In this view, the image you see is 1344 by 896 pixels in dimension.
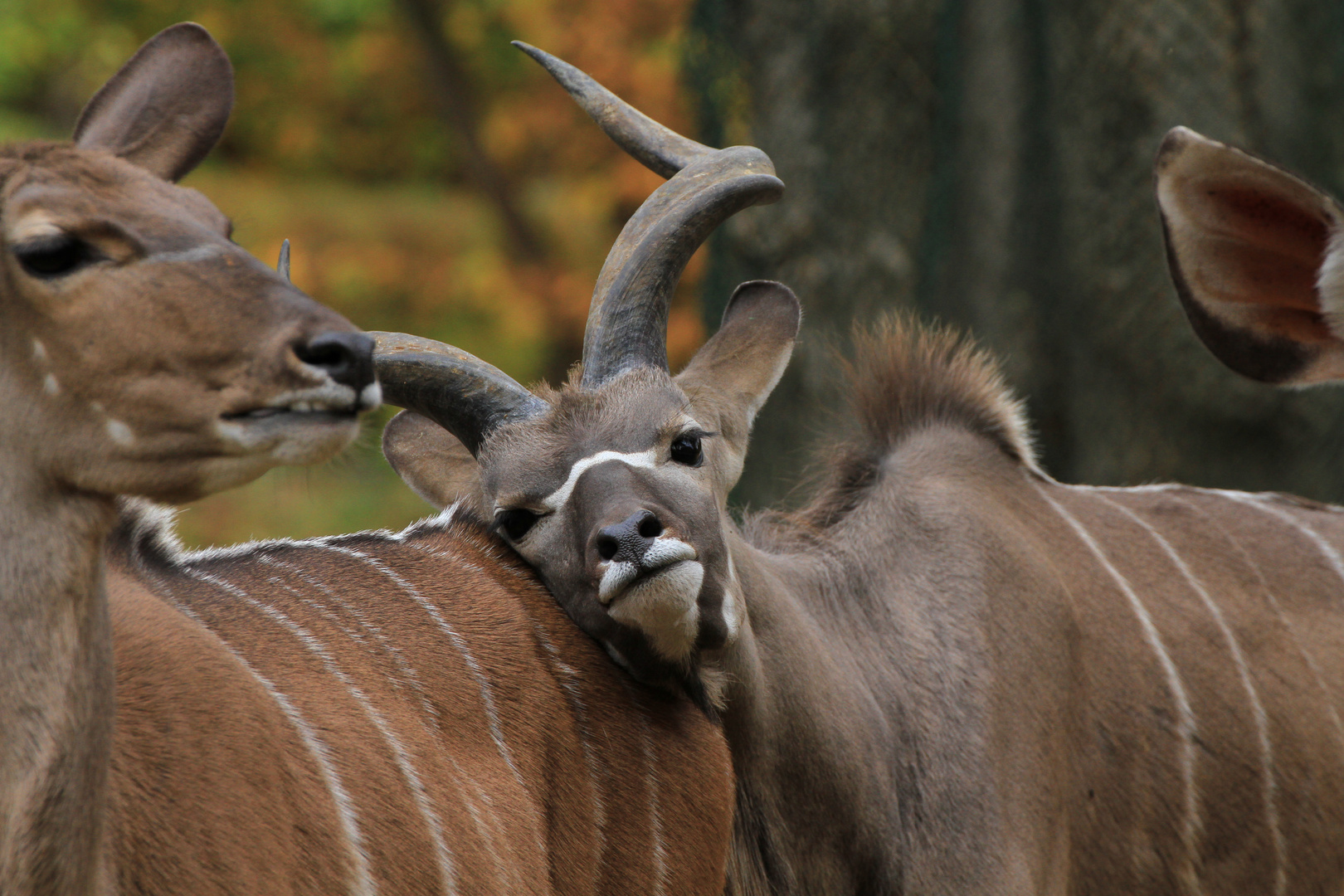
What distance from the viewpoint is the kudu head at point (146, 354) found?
150 cm

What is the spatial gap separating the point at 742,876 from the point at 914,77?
13.5 ft

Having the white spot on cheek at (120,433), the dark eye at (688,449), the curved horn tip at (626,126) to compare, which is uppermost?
the curved horn tip at (626,126)

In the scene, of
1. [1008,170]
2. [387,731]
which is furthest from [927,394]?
[1008,170]

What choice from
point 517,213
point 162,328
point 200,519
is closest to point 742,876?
point 162,328

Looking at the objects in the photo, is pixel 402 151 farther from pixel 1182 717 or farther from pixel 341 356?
pixel 341 356

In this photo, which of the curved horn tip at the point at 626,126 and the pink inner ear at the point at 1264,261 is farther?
the curved horn tip at the point at 626,126

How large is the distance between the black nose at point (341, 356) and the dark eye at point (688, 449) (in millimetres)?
1127

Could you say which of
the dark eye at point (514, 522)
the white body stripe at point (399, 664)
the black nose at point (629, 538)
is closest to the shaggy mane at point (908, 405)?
the dark eye at point (514, 522)

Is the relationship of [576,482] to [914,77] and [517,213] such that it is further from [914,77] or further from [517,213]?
[517,213]

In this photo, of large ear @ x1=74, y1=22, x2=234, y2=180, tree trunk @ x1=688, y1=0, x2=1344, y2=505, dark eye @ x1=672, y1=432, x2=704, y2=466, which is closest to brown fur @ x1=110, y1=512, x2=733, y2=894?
dark eye @ x1=672, y1=432, x2=704, y2=466

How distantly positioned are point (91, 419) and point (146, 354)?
0.29ft

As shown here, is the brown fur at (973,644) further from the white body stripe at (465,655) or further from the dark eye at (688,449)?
the white body stripe at (465,655)

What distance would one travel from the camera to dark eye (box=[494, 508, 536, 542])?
262 cm

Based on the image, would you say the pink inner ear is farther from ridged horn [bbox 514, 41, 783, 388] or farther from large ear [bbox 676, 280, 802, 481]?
large ear [bbox 676, 280, 802, 481]
